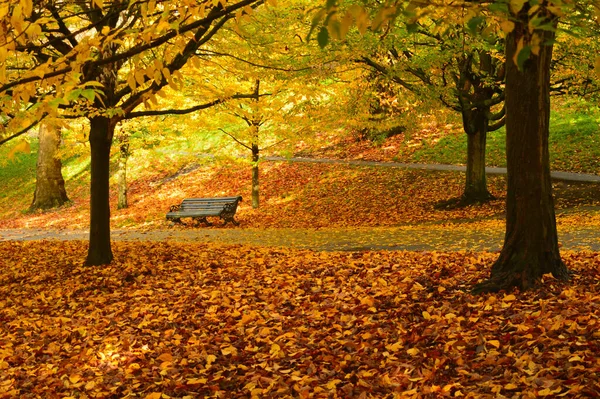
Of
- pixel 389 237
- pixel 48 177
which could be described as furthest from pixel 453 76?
pixel 48 177

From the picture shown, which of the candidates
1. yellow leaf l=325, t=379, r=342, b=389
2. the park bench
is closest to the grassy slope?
the park bench

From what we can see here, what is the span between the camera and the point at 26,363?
555 centimetres

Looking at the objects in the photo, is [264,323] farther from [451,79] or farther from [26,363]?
[451,79]

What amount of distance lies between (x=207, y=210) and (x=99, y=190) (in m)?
8.35

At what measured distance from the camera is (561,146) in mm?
21500

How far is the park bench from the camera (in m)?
17.5

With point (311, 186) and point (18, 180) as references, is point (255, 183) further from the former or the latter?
point (18, 180)

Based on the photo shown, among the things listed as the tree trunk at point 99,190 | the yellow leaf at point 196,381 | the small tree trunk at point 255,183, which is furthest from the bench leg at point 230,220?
the yellow leaf at point 196,381

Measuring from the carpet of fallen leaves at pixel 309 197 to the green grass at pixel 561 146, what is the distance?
2.37 metres

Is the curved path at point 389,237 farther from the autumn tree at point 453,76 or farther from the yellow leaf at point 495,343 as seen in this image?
the yellow leaf at point 495,343

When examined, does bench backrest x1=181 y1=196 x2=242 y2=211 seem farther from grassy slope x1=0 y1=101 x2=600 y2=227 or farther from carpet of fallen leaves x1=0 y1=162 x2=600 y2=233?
grassy slope x1=0 y1=101 x2=600 y2=227

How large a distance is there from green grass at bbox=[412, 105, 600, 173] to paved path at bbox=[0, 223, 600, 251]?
9.00 meters

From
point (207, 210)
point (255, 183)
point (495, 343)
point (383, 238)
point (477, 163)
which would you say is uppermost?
point (477, 163)

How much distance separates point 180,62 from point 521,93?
16.8 ft
